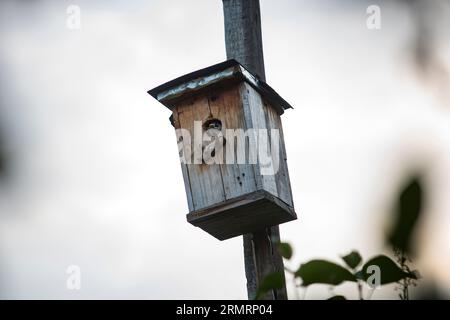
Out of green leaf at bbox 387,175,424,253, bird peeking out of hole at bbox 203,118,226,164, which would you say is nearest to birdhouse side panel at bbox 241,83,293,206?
bird peeking out of hole at bbox 203,118,226,164

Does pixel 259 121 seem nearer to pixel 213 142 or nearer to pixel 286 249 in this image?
pixel 213 142

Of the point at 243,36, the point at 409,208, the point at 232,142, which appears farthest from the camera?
the point at 243,36

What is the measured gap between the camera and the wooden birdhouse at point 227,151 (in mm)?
4266

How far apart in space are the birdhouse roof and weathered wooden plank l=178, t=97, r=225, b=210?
0.10m

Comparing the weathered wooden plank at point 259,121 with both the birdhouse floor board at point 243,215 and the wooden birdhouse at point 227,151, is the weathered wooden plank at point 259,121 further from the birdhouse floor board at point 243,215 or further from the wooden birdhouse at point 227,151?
the birdhouse floor board at point 243,215

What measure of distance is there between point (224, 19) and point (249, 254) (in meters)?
1.90

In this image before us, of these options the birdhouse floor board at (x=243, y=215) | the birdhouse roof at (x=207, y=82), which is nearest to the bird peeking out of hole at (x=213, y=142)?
the birdhouse roof at (x=207, y=82)

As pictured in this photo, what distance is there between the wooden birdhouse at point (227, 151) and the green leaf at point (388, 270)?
11.7ft

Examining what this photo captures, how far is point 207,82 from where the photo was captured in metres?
4.49

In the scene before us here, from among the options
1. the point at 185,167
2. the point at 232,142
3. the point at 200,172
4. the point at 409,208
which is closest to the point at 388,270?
the point at 409,208

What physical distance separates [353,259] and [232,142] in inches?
147
